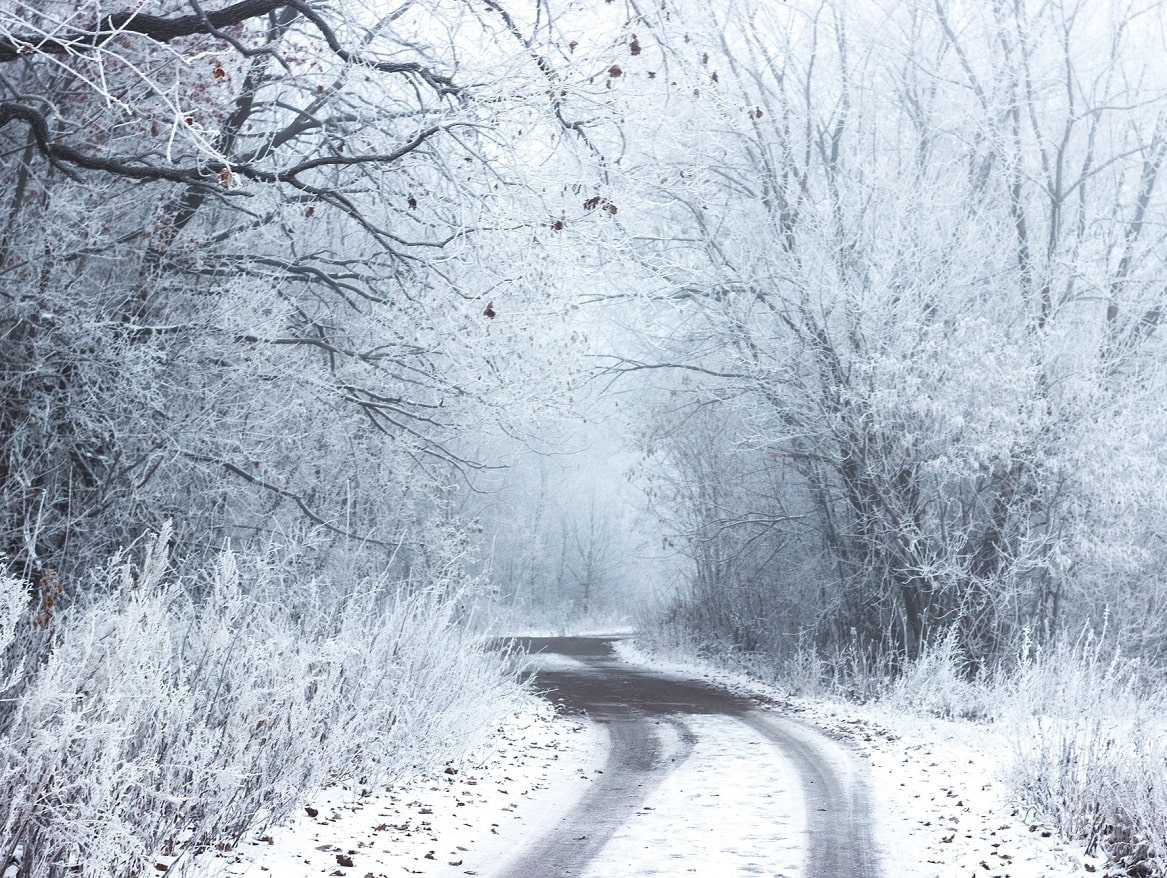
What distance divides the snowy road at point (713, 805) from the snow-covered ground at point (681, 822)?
0.03 metres

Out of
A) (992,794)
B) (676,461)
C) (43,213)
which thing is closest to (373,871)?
(992,794)

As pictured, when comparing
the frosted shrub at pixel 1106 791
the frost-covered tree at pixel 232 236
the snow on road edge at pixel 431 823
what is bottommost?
the snow on road edge at pixel 431 823

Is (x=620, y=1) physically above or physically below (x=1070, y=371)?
above

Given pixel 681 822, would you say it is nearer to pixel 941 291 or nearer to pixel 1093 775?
pixel 1093 775

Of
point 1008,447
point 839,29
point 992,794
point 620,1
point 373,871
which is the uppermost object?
point 839,29

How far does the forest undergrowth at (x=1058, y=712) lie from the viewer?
22.8ft

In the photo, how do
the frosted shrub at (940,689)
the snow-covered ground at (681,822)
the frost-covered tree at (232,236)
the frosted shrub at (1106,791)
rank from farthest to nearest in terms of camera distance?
the frosted shrub at (940,689), the frost-covered tree at (232,236), the snow-covered ground at (681,822), the frosted shrub at (1106,791)

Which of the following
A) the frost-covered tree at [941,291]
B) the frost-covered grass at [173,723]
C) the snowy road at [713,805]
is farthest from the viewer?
the frost-covered tree at [941,291]

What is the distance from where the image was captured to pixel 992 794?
8688 millimetres

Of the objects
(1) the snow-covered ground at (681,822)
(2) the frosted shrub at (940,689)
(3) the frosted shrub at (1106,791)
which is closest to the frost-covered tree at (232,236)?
(1) the snow-covered ground at (681,822)

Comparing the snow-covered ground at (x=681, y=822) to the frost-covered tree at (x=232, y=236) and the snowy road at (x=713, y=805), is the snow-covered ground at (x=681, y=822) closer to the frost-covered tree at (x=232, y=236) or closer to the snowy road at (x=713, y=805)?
the snowy road at (x=713, y=805)

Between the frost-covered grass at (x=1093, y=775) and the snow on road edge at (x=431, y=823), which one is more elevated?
the frost-covered grass at (x=1093, y=775)

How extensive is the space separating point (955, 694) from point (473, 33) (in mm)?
10007

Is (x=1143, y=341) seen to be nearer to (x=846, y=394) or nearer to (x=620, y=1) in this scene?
(x=846, y=394)
